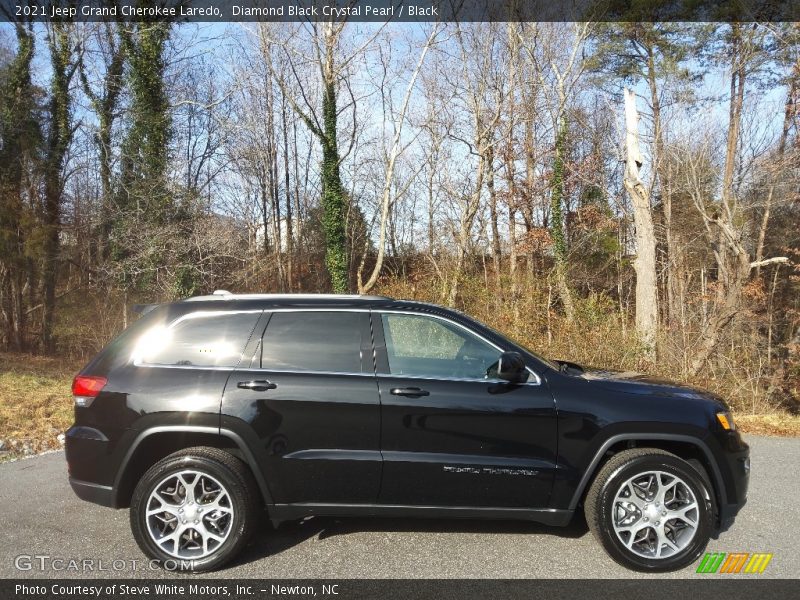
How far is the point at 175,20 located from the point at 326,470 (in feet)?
71.6

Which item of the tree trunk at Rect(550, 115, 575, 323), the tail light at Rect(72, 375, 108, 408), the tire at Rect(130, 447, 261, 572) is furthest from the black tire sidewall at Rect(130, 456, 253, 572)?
the tree trunk at Rect(550, 115, 575, 323)

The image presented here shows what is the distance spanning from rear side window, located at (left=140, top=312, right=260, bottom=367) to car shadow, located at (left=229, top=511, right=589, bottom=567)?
1343mm

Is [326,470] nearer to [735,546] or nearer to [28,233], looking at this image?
[735,546]

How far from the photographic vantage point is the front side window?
12.6 ft

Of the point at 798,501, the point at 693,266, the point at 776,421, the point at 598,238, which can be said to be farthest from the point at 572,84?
the point at 798,501

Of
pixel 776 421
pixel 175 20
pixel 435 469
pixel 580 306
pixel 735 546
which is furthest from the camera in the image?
pixel 175 20

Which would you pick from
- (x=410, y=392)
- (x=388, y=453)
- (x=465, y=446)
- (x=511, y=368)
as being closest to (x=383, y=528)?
(x=388, y=453)

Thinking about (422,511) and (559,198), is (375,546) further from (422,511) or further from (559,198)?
(559,198)

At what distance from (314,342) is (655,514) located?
8.42 ft

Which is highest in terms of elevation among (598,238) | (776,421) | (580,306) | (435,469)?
(598,238)

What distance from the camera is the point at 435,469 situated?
11.9ft

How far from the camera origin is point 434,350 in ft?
13.5

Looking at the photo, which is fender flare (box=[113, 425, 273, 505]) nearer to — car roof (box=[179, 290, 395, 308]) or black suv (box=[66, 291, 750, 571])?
black suv (box=[66, 291, 750, 571])

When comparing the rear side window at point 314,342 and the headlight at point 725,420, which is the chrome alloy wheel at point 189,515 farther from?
the headlight at point 725,420
